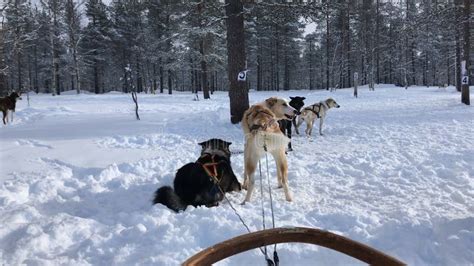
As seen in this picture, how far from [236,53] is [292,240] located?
10.5m

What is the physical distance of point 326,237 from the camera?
217cm

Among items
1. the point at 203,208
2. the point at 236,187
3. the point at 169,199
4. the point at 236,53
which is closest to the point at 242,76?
the point at 236,53

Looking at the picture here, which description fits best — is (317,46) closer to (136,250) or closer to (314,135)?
(314,135)

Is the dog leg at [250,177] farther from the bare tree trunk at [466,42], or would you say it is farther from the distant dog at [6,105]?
the bare tree trunk at [466,42]

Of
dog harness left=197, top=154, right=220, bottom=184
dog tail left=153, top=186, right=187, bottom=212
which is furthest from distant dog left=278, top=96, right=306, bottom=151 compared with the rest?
dog tail left=153, top=186, right=187, bottom=212

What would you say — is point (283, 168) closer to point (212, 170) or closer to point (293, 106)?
point (212, 170)

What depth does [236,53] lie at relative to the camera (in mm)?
12164

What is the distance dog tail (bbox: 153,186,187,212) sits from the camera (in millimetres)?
5148

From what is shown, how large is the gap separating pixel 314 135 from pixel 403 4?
43.8 meters

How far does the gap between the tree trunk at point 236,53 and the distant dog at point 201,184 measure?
6527mm

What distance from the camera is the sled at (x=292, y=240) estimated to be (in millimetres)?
2026

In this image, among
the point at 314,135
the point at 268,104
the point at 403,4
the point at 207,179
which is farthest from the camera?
the point at 403,4

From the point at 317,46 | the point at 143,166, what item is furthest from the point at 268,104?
the point at 317,46

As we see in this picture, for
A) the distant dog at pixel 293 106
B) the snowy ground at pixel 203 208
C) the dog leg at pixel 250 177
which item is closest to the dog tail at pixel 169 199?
the snowy ground at pixel 203 208
